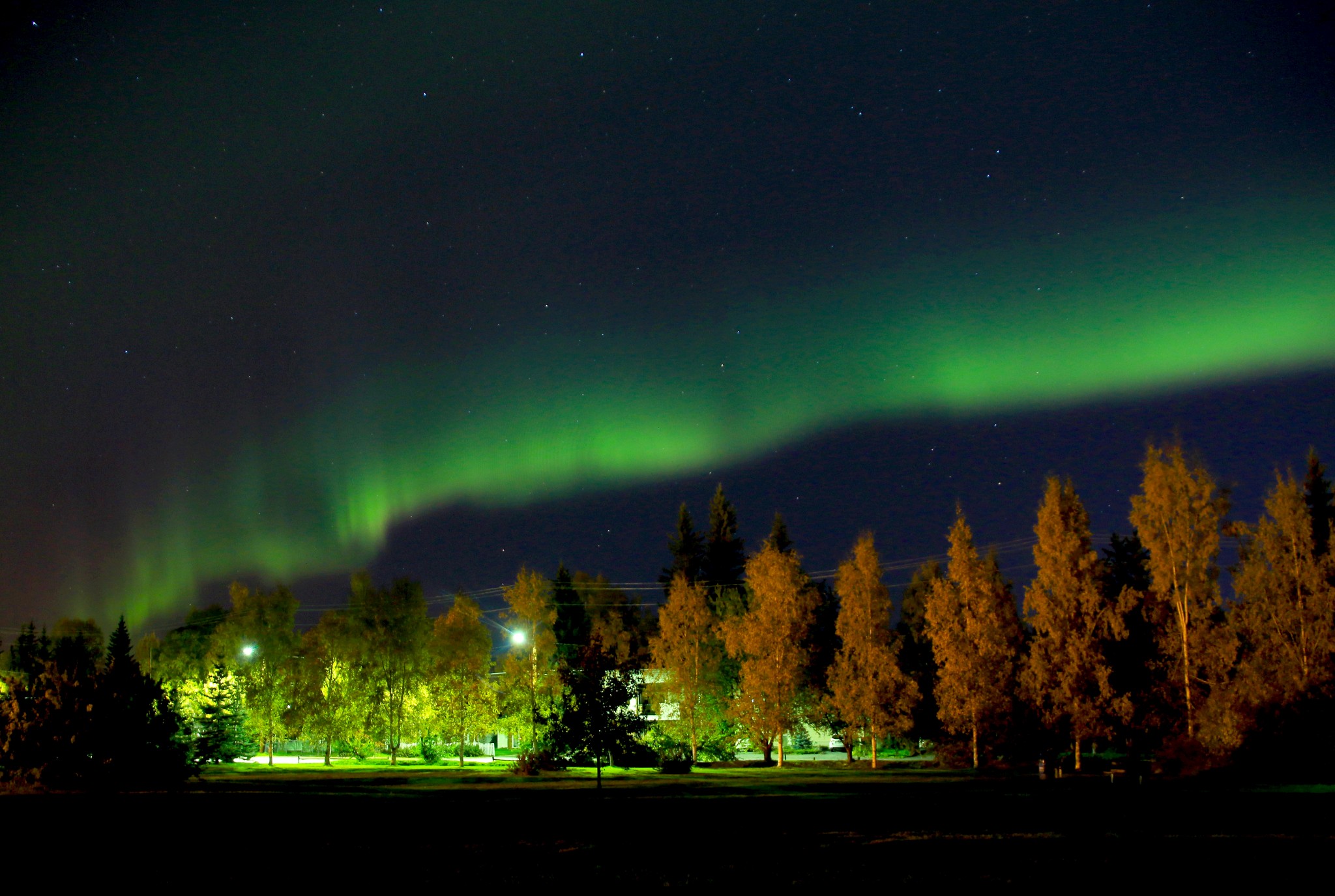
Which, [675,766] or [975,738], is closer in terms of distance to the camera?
[675,766]

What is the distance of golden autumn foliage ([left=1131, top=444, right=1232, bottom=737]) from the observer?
45.6 m

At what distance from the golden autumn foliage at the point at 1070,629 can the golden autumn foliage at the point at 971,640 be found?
2417 mm

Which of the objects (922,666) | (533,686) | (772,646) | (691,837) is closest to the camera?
(691,837)

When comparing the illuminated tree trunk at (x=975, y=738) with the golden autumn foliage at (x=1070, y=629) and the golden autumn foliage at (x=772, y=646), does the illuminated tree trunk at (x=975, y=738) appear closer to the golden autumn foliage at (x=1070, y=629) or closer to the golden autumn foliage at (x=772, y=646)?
the golden autumn foliage at (x=1070, y=629)

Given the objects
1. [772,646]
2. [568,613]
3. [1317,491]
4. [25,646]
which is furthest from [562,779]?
[25,646]

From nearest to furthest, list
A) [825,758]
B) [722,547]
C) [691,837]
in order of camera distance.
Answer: [691,837]
[825,758]
[722,547]

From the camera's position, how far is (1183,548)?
4628 cm

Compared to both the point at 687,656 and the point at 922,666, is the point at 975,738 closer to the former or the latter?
the point at 687,656

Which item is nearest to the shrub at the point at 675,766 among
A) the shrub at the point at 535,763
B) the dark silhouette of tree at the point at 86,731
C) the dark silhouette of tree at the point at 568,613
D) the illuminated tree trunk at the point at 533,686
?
the shrub at the point at 535,763

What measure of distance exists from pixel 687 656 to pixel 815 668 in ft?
35.7

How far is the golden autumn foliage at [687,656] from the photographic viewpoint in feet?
200

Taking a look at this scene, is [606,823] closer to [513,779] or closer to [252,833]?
[252,833]

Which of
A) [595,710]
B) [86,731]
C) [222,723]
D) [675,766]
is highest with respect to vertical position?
[86,731]

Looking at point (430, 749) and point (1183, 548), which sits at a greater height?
point (1183, 548)
